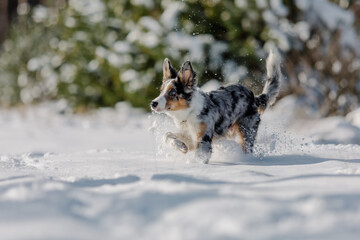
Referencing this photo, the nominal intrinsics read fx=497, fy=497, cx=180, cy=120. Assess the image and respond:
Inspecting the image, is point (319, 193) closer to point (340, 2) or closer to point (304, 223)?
point (304, 223)

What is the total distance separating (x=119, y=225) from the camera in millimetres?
2551

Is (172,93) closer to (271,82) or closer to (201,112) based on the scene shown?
(201,112)

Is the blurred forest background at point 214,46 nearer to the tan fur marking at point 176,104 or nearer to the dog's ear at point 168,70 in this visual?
the dog's ear at point 168,70

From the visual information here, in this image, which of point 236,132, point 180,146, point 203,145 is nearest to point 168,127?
point 236,132

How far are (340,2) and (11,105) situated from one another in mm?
12322

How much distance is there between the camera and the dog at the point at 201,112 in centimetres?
480

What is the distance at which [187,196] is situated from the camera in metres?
2.91

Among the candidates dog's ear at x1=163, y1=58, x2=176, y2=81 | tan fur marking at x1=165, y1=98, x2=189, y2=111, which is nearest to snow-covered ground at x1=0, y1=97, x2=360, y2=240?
tan fur marking at x1=165, y1=98, x2=189, y2=111

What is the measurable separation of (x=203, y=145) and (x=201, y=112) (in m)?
0.34

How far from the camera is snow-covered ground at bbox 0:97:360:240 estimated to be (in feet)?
8.03

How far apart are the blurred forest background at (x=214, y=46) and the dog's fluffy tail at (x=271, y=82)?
3240 millimetres

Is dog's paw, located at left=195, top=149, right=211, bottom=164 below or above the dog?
below

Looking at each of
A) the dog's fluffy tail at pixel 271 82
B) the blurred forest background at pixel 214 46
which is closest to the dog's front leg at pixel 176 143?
the dog's fluffy tail at pixel 271 82

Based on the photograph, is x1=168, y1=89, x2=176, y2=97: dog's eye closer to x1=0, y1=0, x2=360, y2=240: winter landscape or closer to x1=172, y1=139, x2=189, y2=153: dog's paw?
x1=172, y1=139, x2=189, y2=153: dog's paw
